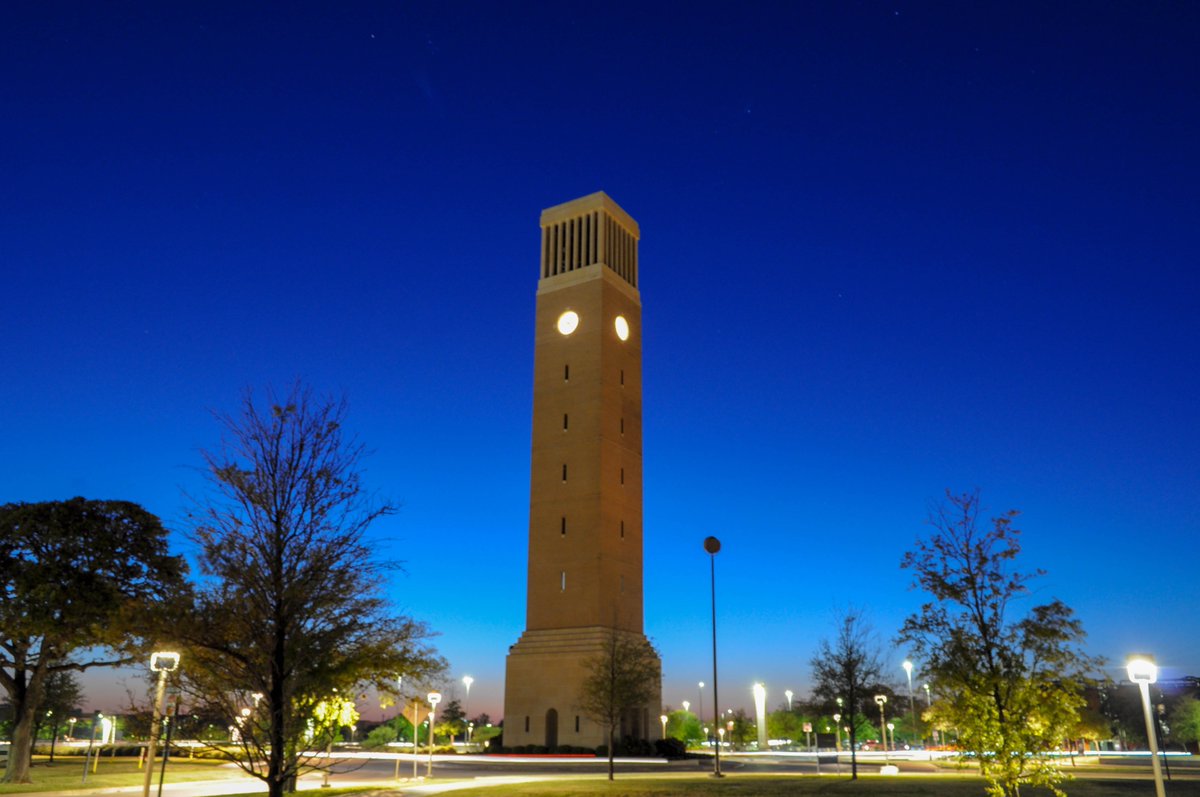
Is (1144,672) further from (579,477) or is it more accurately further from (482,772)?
(579,477)

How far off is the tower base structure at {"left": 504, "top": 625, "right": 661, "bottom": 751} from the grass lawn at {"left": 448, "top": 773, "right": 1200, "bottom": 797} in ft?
70.3

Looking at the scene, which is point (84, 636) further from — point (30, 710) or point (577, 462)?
point (577, 462)

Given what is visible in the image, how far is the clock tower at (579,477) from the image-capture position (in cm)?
6009

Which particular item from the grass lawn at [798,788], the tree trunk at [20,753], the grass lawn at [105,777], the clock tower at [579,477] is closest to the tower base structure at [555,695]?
the clock tower at [579,477]

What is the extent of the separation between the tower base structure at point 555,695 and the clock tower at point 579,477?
0.08m

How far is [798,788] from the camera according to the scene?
3206 cm

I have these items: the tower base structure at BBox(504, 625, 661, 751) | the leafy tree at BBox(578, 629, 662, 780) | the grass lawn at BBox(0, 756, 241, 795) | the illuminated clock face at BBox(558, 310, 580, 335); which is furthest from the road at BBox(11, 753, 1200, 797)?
the illuminated clock face at BBox(558, 310, 580, 335)

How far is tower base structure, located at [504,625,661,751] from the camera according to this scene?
57.9m

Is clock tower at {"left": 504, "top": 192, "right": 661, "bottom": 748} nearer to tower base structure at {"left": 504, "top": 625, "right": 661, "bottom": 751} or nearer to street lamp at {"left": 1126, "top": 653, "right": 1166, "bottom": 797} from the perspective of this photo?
tower base structure at {"left": 504, "top": 625, "right": 661, "bottom": 751}

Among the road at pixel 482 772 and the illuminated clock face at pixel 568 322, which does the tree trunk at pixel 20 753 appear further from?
the illuminated clock face at pixel 568 322

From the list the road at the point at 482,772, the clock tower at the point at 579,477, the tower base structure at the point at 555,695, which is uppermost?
the clock tower at the point at 579,477

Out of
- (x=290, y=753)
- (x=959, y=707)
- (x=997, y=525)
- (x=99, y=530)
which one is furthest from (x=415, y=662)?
(x=99, y=530)

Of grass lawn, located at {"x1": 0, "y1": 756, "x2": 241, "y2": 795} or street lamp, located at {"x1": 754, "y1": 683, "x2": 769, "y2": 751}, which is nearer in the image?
grass lawn, located at {"x1": 0, "y1": 756, "x2": 241, "y2": 795}

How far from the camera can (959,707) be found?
20125 mm
